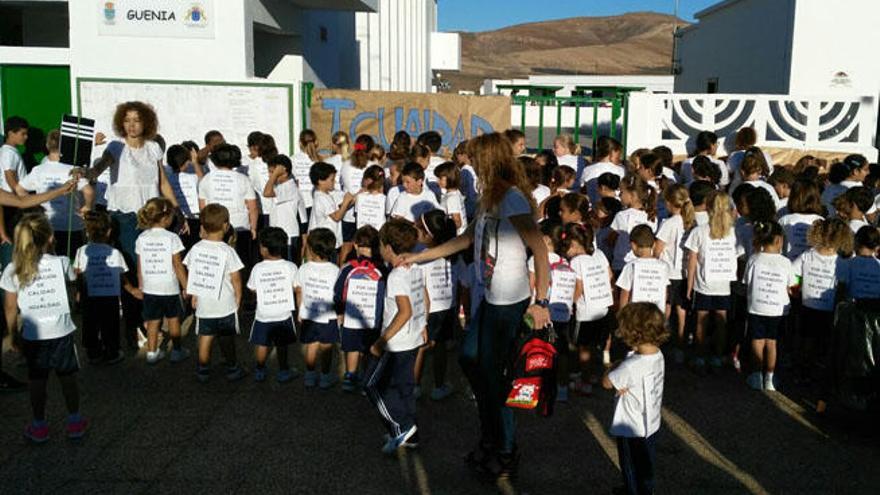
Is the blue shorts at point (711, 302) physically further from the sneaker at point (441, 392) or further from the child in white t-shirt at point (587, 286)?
the sneaker at point (441, 392)

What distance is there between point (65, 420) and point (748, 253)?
5357 millimetres

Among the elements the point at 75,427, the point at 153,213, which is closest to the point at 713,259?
the point at 153,213

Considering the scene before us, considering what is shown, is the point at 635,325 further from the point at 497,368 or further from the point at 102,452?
the point at 102,452

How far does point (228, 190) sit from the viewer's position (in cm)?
764

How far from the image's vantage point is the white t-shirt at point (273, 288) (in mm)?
6031

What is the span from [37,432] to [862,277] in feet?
18.6

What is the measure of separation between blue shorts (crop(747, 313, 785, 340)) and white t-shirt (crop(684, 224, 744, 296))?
1.14 ft

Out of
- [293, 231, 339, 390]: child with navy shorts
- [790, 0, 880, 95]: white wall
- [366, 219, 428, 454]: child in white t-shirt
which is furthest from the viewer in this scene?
[790, 0, 880, 95]: white wall

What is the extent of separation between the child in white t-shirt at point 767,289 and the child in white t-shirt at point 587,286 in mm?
1121

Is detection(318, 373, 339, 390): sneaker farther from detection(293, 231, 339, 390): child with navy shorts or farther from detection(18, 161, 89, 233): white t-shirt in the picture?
detection(18, 161, 89, 233): white t-shirt

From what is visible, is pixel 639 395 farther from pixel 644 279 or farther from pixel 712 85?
pixel 712 85

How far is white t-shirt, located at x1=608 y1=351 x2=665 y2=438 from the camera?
4.20m

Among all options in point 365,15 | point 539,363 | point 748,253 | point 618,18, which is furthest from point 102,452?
point 618,18

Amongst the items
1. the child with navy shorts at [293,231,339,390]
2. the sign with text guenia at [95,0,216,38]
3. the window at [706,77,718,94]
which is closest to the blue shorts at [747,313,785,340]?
the child with navy shorts at [293,231,339,390]
